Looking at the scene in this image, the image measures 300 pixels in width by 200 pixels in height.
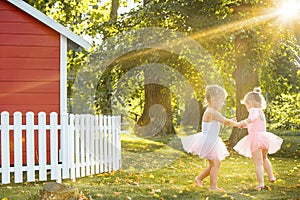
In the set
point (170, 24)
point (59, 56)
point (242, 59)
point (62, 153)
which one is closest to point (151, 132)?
point (170, 24)

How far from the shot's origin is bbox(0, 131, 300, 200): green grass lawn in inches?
284

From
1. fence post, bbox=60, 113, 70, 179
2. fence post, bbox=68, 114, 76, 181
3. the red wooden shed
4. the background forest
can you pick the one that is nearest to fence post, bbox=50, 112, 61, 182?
fence post, bbox=60, 113, 70, 179

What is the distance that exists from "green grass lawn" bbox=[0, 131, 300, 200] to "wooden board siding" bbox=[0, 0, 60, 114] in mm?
2109

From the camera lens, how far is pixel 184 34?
15.8m

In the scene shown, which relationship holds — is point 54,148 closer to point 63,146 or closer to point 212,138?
point 63,146

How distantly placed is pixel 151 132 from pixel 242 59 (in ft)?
28.2

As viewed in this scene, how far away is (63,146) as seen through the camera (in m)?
8.78

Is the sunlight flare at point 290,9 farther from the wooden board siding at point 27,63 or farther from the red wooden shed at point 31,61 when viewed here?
the wooden board siding at point 27,63

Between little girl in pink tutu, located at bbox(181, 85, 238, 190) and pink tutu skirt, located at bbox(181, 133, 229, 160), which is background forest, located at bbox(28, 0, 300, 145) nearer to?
little girl in pink tutu, located at bbox(181, 85, 238, 190)

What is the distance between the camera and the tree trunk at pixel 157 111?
2216 centimetres

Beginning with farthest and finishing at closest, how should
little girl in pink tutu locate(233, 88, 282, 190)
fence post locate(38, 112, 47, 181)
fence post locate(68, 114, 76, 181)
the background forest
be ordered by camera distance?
the background forest
fence post locate(68, 114, 76, 181)
fence post locate(38, 112, 47, 181)
little girl in pink tutu locate(233, 88, 282, 190)

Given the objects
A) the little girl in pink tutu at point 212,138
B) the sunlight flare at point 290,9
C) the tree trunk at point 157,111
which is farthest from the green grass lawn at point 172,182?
the tree trunk at point 157,111

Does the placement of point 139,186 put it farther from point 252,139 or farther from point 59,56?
point 59,56

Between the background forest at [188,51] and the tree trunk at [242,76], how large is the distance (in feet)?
0.09
